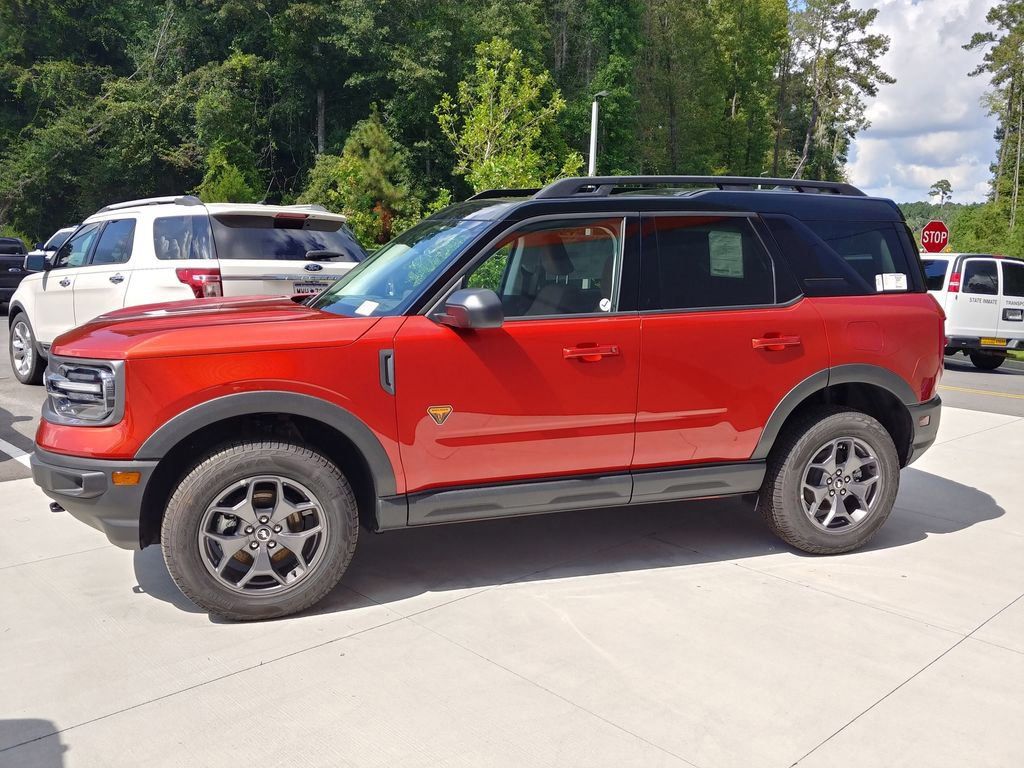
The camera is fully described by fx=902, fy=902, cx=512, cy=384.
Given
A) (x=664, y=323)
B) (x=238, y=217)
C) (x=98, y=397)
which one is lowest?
(x=98, y=397)

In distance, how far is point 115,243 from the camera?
8.80 metres

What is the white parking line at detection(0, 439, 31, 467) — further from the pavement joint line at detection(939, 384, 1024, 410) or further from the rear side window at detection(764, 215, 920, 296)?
the pavement joint line at detection(939, 384, 1024, 410)

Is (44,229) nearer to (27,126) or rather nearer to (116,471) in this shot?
(27,126)

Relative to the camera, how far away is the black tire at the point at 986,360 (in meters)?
16.6

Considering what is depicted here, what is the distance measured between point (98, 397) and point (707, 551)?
3162 millimetres

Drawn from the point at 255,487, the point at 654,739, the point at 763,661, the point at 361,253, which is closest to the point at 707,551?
the point at 763,661

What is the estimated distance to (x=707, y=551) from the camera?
16.3ft

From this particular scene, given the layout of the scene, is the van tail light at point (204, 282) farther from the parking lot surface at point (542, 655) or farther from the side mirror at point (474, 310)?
the side mirror at point (474, 310)

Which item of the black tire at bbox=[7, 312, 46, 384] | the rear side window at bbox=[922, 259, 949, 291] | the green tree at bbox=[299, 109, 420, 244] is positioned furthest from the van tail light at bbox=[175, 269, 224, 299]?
the green tree at bbox=[299, 109, 420, 244]

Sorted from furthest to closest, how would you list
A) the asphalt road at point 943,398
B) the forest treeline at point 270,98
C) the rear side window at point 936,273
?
1. the forest treeline at point 270,98
2. the rear side window at point 936,273
3. the asphalt road at point 943,398

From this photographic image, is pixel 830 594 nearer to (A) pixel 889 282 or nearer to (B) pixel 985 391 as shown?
(A) pixel 889 282

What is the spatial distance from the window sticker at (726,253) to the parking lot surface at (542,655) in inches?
60.2

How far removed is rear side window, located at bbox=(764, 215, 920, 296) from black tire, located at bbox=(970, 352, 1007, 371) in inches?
519

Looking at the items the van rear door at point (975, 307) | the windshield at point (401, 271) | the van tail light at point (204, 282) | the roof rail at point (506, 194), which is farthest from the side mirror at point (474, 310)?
the van rear door at point (975, 307)
